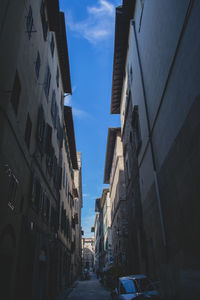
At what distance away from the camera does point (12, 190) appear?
8164 millimetres

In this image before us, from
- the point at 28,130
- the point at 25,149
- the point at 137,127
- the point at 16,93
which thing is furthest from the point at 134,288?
the point at 137,127

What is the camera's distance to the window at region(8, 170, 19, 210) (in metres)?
7.89

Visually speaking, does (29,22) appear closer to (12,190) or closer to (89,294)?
(12,190)

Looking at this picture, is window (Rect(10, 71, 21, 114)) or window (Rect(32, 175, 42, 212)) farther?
window (Rect(32, 175, 42, 212))

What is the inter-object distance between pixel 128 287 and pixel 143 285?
0.62 metres

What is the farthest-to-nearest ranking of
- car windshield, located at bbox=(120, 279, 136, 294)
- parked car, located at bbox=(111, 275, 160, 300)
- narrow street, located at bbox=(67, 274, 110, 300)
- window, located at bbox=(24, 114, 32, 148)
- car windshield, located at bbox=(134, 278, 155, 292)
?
narrow street, located at bbox=(67, 274, 110, 300) → window, located at bbox=(24, 114, 32, 148) → car windshield, located at bbox=(120, 279, 136, 294) → car windshield, located at bbox=(134, 278, 155, 292) → parked car, located at bbox=(111, 275, 160, 300)

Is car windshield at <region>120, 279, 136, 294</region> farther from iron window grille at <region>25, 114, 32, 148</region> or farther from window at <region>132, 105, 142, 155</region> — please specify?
window at <region>132, 105, 142, 155</region>

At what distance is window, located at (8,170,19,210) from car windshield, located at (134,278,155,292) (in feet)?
19.4

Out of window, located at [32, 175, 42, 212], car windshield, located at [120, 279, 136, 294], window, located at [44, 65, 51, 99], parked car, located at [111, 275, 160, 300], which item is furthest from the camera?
window, located at [44, 65, 51, 99]

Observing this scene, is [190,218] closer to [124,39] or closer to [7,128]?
[7,128]

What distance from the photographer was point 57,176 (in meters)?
19.4

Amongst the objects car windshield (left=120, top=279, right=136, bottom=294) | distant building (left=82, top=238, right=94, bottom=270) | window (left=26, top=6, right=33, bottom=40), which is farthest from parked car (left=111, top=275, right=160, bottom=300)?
distant building (left=82, top=238, right=94, bottom=270)

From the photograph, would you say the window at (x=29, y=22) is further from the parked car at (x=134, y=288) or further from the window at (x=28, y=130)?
the parked car at (x=134, y=288)

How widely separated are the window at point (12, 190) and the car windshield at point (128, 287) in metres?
5.66
